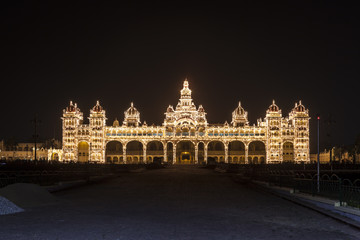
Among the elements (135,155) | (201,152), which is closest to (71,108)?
(135,155)

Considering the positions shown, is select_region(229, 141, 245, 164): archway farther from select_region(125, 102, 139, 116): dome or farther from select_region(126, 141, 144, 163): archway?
select_region(125, 102, 139, 116): dome

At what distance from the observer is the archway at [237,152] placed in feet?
366

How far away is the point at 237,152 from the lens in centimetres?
11156

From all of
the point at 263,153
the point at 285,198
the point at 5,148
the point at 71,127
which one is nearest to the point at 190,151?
the point at 263,153

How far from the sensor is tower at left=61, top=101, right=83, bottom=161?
11025 cm

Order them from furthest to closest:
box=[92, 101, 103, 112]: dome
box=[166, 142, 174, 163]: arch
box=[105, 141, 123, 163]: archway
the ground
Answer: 1. box=[166, 142, 174, 163]: arch
2. box=[92, 101, 103, 112]: dome
3. box=[105, 141, 123, 163]: archway
4. the ground

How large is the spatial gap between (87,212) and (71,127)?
101 metres

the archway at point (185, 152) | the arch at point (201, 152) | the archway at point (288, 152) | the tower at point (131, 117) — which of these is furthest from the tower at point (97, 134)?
the archway at point (288, 152)

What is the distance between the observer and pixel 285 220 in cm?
1291

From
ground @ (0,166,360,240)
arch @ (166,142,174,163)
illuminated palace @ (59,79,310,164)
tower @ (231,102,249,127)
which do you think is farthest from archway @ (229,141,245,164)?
ground @ (0,166,360,240)

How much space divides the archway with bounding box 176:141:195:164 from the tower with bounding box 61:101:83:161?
27350mm

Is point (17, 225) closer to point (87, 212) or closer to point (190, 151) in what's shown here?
point (87, 212)

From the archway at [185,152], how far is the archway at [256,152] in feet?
51.2

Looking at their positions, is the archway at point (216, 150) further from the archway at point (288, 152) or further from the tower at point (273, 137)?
the archway at point (288, 152)
